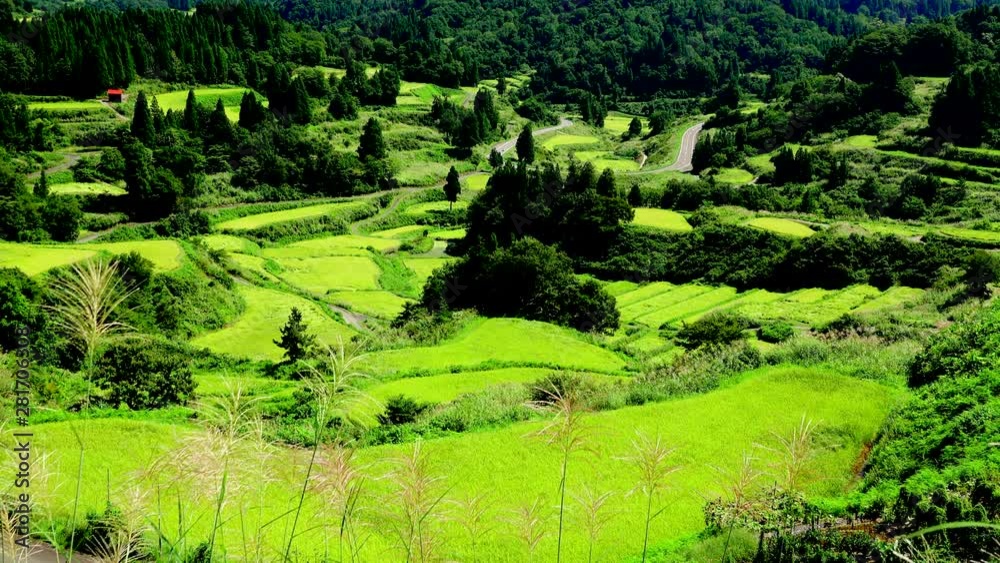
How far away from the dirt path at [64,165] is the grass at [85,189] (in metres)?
2.20

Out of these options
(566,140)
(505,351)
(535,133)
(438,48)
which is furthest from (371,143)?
(438,48)

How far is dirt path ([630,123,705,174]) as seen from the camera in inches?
3800

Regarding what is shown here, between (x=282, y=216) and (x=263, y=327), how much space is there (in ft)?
100

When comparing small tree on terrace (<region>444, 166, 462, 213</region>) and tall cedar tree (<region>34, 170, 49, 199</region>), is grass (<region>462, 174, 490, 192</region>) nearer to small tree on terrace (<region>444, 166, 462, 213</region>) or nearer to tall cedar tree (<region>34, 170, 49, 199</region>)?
small tree on terrace (<region>444, 166, 462, 213</region>)

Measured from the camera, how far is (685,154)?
105 m

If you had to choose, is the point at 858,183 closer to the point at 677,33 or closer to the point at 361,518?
the point at 361,518

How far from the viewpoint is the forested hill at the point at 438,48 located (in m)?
79.6

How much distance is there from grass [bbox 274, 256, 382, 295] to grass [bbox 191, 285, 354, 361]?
3.83 m

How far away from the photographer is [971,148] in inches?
2800

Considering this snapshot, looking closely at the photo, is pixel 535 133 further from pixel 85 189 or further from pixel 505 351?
pixel 505 351

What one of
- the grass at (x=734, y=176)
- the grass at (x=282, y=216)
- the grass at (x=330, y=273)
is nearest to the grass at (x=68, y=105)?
the grass at (x=282, y=216)

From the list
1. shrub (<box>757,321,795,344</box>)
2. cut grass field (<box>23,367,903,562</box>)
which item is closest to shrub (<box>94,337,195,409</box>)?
cut grass field (<box>23,367,903,562</box>)

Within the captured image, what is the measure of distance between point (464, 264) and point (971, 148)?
56783mm

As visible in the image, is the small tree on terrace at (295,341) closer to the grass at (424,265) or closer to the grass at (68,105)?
the grass at (424,265)
